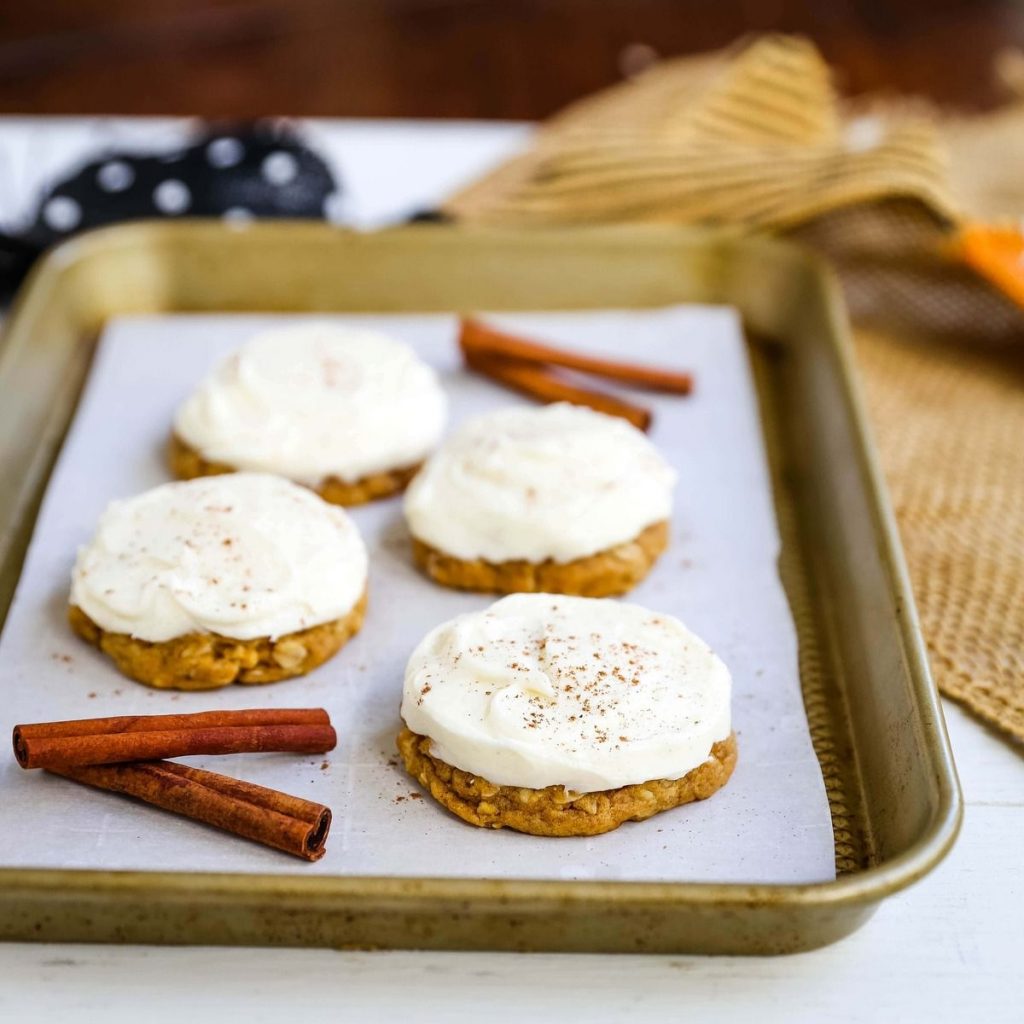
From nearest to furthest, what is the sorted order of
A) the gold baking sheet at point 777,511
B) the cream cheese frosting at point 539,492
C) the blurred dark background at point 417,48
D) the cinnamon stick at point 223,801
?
the gold baking sheet at point 777,511 < the cinnamon stick at point 223,801 < the cream cheese frosting at point 539,492 < the blurred dark background at point 417,48

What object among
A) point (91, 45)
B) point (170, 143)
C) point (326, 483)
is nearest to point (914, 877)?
point (326, 483)

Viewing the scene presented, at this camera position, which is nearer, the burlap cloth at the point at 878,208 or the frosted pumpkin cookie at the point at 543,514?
the frosted pumpkin cookie at the point at 543,514

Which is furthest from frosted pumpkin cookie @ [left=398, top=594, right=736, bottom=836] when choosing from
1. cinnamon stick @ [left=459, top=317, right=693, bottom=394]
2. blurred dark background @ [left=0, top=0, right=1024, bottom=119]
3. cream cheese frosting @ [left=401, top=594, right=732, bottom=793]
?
blurred dark background @ [left=0, top=0, right=1024, bottom=119]

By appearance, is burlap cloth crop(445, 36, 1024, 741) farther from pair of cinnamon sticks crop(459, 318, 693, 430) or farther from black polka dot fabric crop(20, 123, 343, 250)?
pair of cinnamon sticks crop(459, 318, 693, 430)

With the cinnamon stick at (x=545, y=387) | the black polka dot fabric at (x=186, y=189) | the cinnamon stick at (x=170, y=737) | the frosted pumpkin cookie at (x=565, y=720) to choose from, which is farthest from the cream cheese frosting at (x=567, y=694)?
the black polka dot fabric at (x=186, y=189)

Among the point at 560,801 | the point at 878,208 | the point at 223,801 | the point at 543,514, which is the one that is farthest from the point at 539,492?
the point at 878,208

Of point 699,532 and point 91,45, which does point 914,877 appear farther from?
point 91,45

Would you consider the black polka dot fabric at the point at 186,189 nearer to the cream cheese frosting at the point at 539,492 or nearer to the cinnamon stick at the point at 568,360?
the cinnamon stick at the point at 568,360

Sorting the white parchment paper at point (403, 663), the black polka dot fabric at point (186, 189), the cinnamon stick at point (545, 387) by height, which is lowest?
the white parchment paper at point (403, 663)
